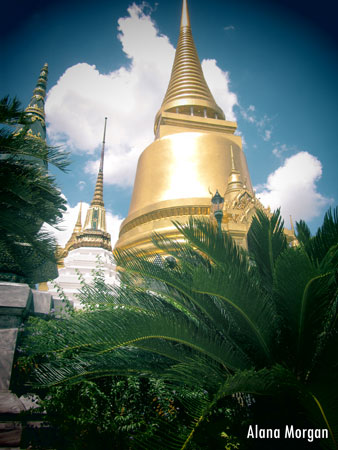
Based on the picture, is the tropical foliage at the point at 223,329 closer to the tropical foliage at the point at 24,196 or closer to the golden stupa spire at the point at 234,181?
the tropical foliage at the point at 24,196

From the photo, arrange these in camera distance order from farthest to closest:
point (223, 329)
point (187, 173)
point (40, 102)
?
1. point (187, 173)
2. point (40, 102)
3. point (223, 329)

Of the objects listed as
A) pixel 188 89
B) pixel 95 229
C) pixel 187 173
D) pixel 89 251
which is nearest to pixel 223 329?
pixel 187 173

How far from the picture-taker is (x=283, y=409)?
2705mm

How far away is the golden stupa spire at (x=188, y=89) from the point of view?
2056cm

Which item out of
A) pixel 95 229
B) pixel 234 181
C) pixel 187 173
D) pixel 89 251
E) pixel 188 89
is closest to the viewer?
pixel 234 181

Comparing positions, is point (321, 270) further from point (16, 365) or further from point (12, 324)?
point (12, 324)

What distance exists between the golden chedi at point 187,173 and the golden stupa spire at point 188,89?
0.06m

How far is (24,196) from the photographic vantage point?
387cm

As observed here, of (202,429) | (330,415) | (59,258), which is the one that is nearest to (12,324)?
(59,258)

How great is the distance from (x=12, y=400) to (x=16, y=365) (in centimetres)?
85

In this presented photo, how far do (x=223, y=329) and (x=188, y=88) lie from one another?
21.0m

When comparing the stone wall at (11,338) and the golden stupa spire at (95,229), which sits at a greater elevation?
the golden stupa spire at (95,229)

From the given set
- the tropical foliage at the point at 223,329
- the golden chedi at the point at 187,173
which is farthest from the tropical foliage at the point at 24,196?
the golden chedi at the point at 187,173

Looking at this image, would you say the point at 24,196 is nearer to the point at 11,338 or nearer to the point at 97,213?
the point at 11,338
